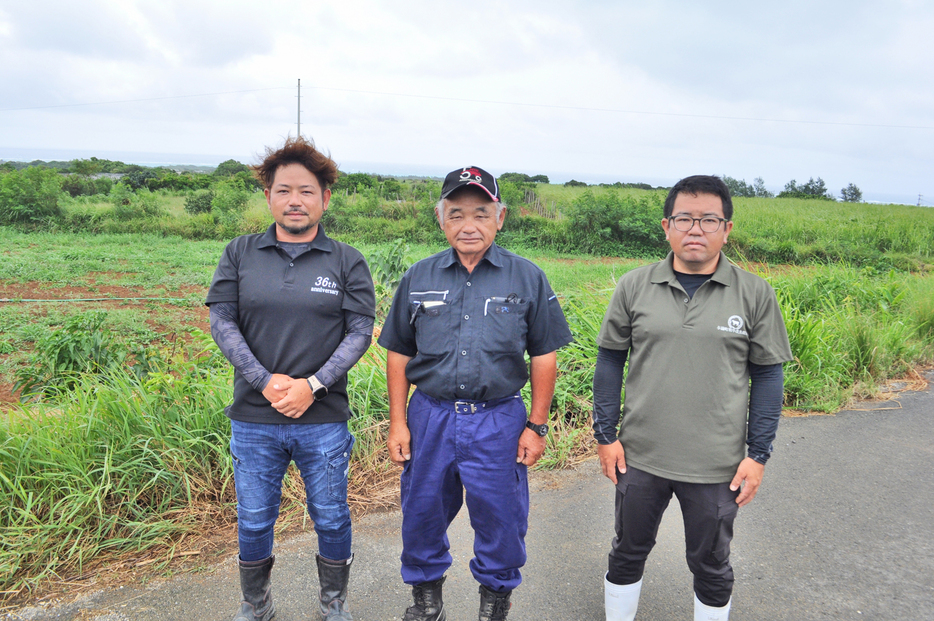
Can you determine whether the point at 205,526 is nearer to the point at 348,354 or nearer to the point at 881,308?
the point at 348,354

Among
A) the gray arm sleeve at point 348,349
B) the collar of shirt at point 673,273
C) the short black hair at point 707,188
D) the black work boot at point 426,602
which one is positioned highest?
the short black hair at point 707,188

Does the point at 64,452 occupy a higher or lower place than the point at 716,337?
lower

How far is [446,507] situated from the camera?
2.29 meters

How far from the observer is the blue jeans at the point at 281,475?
2.24 meters

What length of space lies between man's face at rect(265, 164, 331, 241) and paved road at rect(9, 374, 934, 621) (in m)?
1.56

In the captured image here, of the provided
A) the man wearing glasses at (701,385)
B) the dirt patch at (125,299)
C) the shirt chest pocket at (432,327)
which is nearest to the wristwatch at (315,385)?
the shirt chest pocket at (432,327)

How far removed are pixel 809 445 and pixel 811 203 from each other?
28.7 metres

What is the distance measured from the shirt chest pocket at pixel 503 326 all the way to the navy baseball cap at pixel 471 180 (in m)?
0.40

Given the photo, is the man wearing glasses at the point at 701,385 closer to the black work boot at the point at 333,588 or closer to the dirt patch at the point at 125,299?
the black work boot at the point at 333,588

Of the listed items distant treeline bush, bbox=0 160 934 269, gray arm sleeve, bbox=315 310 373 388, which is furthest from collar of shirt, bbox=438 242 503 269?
distant treeline bush, bbox=0 160 934 269

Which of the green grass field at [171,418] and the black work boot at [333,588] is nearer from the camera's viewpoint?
the black work boot at [333,588]

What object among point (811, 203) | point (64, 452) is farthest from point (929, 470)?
point (811, 203)

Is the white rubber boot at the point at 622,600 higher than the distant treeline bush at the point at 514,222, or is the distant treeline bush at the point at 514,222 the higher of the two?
the distant treeline bush at the point at 514,222

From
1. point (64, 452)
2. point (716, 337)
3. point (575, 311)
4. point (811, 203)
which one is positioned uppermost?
point (811, 203)
